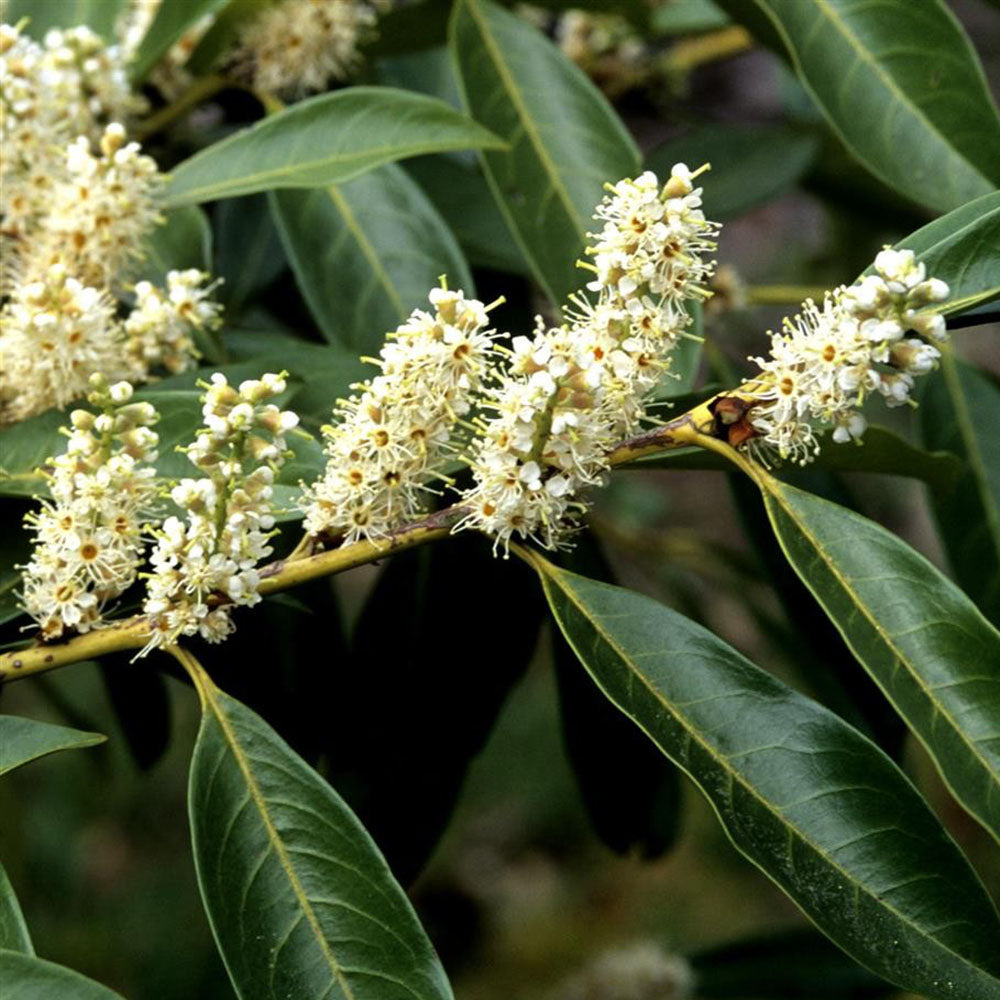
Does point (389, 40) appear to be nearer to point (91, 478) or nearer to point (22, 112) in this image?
point (22, 112)

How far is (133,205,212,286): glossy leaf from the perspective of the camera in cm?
131

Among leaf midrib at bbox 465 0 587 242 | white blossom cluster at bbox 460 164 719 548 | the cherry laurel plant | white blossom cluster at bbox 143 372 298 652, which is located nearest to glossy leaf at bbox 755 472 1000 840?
the cherry laurel plant

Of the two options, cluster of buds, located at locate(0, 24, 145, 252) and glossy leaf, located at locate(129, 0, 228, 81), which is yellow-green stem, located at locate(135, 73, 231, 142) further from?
cluster of buds, located at locate(0, 24, 145, 252)

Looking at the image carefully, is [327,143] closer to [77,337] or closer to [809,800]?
[77,337]

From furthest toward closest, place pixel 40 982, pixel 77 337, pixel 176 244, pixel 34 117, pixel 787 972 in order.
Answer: pixel 787 972, pixel 176 244, pixel 34 117, pixel 77 337, pixel 40 982

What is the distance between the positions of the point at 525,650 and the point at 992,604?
19.0 inches

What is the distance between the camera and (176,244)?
1.32 m

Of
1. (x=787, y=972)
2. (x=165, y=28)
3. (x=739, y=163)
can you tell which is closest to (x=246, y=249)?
(x=165, y=28)

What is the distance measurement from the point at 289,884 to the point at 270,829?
39 mm

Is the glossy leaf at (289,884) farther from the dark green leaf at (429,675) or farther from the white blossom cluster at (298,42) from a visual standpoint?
the white blossom cluster at (298,42)

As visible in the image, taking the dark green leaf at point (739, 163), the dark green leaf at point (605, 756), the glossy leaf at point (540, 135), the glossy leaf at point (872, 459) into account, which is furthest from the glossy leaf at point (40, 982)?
the dark green leaf at point (739, 163)

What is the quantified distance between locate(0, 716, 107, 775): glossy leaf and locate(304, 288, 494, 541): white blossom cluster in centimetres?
19

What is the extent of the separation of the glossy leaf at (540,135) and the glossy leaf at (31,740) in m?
0.56

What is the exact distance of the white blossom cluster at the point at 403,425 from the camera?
0.88 metres
